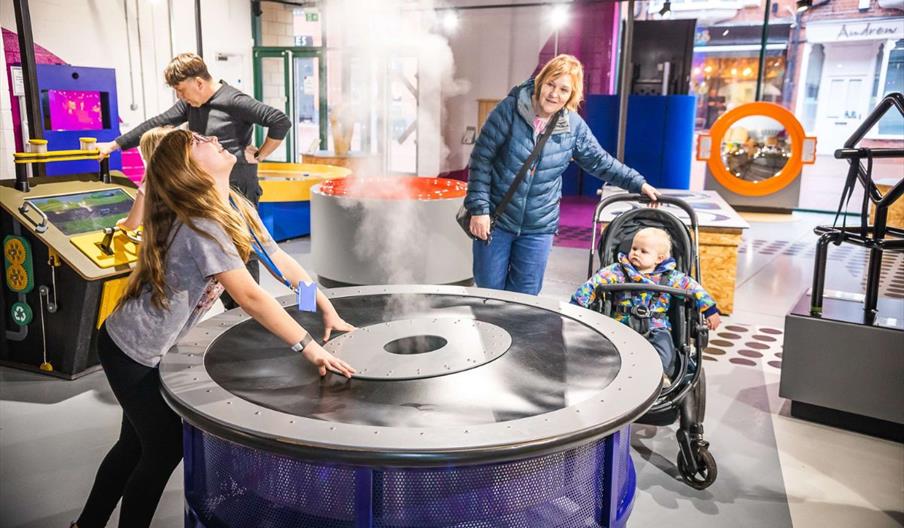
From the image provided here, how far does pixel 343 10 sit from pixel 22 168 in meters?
2.43

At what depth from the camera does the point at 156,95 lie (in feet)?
26.9

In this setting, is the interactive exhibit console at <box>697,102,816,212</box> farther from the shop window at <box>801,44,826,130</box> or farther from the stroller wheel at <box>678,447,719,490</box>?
the stroller wheel at <box>678,447,719,490</box>

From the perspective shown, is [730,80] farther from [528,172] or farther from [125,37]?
[528,172]

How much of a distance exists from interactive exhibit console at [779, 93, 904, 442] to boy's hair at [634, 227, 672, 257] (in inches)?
29.7

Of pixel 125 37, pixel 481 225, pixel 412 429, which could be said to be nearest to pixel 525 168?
pixel 481 225

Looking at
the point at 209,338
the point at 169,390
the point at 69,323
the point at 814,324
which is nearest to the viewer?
the point at 169,390

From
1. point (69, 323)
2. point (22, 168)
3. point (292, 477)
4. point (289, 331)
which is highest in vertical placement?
point (22, 168)

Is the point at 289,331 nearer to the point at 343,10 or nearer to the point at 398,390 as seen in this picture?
the point at 398,390

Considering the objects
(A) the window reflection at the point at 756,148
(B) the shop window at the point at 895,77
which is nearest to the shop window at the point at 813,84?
(B) the shop window at the point at 895,77

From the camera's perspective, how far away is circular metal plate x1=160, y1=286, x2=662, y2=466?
1448mm

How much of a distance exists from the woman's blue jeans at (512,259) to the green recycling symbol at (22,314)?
2.37m

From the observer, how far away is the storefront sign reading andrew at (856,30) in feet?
34.0

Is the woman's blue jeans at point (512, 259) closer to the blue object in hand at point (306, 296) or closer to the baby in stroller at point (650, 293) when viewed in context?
the baby in stroller at point (650, 293)

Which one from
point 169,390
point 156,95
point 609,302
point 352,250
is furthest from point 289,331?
point 156,95
